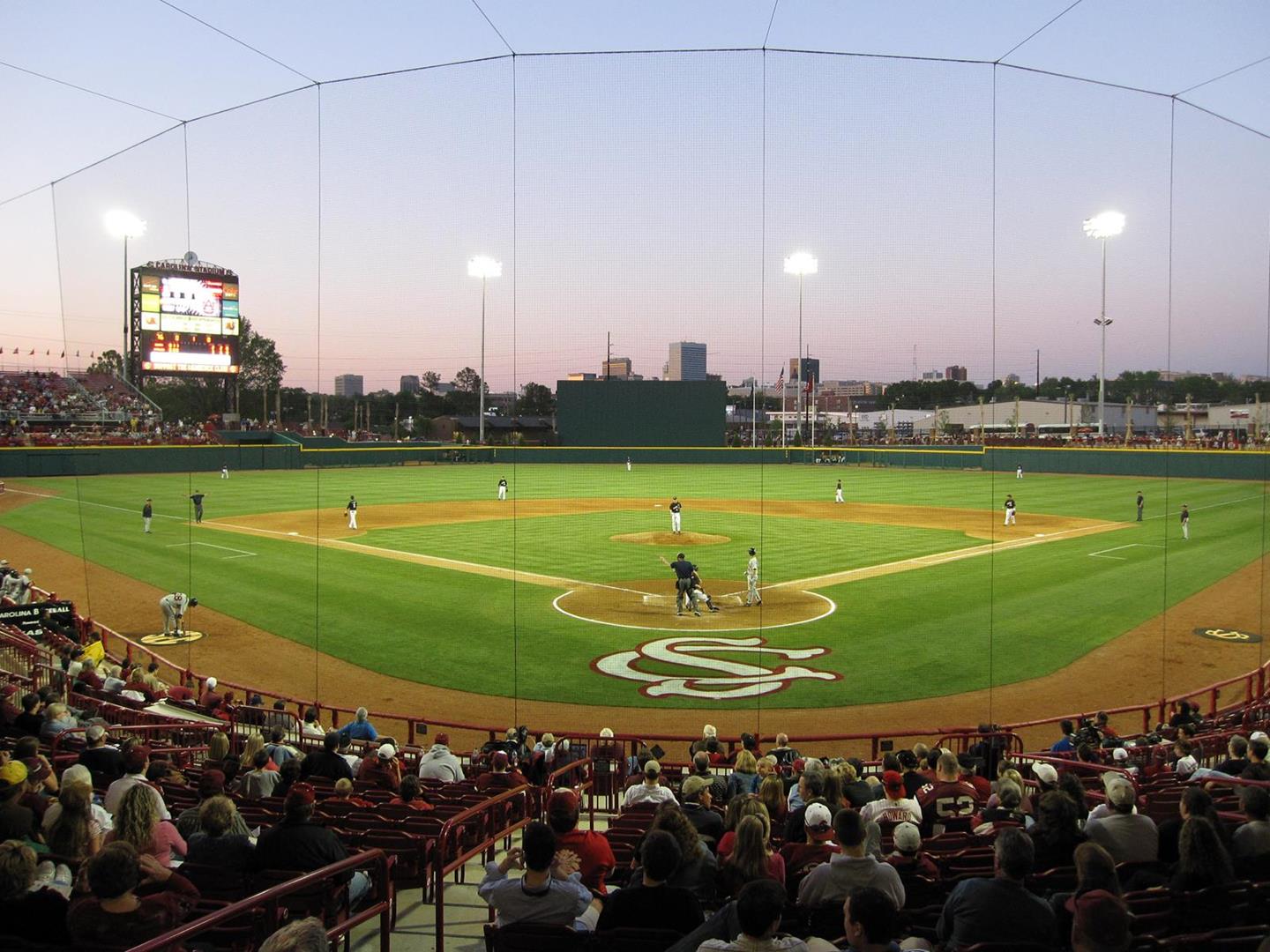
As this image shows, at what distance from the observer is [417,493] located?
49469 millimetres

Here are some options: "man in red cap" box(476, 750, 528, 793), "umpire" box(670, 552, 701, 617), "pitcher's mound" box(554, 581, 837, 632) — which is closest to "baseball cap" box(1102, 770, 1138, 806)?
"man in red cap" box(476, 750, 528, 793)

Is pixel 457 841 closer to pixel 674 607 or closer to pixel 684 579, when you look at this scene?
pixel 684 579

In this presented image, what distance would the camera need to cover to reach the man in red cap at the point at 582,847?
4969 millimetres

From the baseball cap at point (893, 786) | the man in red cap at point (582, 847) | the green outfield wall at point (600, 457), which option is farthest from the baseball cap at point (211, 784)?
the green outfield wall at point (600, 457)

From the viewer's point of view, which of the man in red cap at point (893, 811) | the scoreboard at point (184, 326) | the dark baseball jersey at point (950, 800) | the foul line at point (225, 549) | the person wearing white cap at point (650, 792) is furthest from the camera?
the foul line at point (225, 549)

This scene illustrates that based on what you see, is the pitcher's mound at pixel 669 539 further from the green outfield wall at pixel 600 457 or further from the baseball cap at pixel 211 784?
the baseball cap at pixel 211 784

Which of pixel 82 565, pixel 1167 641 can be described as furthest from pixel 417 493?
pixel 1167 641

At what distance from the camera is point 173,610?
1828 centimetres

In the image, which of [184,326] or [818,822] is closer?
[818,822]

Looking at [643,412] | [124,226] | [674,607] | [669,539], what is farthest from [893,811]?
[643,412]

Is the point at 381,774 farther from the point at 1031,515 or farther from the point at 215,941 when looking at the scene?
the point at 1031,515

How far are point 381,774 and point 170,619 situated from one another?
1250 cm

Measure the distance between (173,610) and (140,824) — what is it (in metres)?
15.0

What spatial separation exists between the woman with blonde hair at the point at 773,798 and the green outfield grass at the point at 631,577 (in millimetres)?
7769
